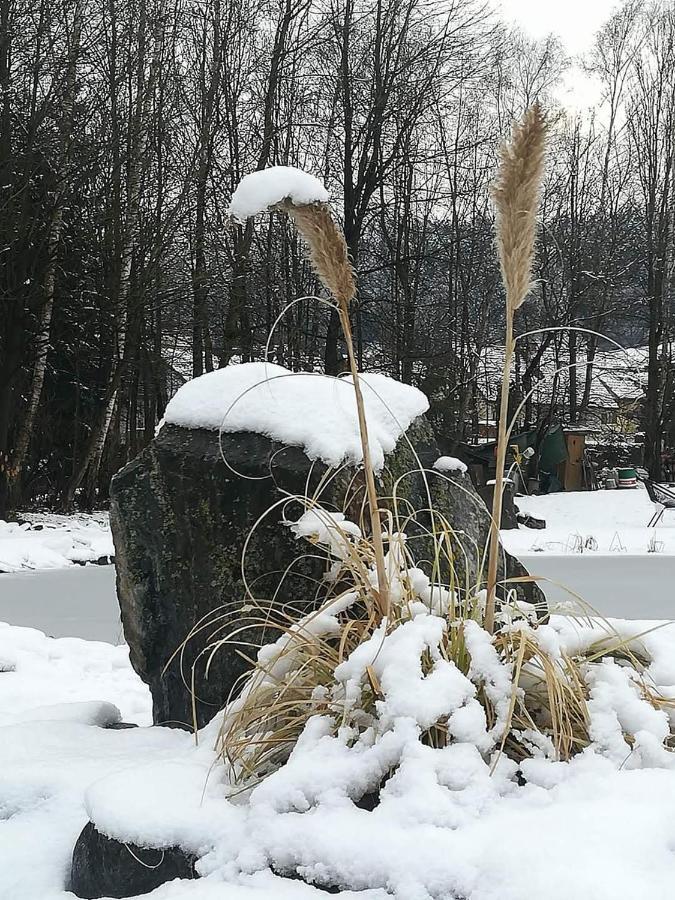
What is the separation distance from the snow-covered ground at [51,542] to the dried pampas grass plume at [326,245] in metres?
4.63

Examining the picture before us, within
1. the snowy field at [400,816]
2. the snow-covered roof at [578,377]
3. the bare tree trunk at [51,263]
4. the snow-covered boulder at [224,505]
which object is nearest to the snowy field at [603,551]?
the snowy field at [400,816]

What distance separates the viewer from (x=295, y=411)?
2127mm

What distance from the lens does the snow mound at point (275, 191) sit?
1437 millimetres

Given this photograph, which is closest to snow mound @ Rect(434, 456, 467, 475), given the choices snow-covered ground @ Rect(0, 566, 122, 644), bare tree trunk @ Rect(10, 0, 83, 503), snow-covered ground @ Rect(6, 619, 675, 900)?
snow-covered ground @ Rect(6, 619, 675, 900)

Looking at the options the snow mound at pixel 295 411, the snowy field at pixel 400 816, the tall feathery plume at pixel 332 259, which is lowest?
the snowy field at pixel 400 816

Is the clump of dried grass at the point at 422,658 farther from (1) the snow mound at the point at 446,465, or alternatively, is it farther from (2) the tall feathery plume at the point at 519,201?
(1) the snow mound at the point at 446,465

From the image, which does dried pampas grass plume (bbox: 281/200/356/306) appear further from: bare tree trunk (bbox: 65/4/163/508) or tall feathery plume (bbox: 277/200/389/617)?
bare tree trunk (bbox: 65/4/163/508)

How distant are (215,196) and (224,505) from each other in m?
9.43

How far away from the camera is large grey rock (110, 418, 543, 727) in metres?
2.02

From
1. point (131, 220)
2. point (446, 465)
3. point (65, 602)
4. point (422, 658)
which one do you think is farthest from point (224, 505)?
point (131, 220)

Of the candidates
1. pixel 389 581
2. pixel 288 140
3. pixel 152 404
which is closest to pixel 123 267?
pixel 152 404

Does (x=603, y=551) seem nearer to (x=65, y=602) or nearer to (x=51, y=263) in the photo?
(x=65, y=602)

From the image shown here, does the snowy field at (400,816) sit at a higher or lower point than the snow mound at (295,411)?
lower

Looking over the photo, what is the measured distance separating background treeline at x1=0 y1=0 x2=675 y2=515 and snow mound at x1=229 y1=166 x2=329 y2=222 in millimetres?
5252
